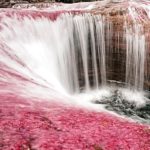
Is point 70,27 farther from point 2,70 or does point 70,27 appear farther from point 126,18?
point 2,70

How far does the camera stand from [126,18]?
76.7 feet

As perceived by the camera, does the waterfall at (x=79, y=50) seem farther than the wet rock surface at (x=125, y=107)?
Yes

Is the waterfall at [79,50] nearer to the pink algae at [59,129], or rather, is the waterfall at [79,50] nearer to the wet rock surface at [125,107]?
the wet rock surface at [125,107]

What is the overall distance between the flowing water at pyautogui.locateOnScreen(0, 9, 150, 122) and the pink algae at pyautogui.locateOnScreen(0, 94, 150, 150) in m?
9.98

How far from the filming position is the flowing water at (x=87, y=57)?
2042 centimetres

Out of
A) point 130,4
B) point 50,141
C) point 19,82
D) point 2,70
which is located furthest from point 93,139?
point 130,4

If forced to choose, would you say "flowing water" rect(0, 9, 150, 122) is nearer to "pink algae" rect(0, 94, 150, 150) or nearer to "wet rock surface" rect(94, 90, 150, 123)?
"wet rock surface" rect(94, 90, 150, 123)

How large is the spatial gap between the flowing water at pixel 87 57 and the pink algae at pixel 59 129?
9.98 metres

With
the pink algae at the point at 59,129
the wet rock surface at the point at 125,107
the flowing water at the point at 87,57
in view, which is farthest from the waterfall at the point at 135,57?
the pink algae at the point at 59,129

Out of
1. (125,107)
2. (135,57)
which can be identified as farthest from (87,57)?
(125,107)

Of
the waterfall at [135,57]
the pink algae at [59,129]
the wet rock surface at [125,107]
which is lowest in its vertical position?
the wet rock surface at [125,107]

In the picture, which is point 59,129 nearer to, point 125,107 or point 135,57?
point 125,107

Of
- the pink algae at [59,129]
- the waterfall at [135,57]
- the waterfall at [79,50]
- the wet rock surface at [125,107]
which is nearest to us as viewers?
the pink algae at [59,129]

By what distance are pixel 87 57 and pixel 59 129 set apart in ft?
49.4
